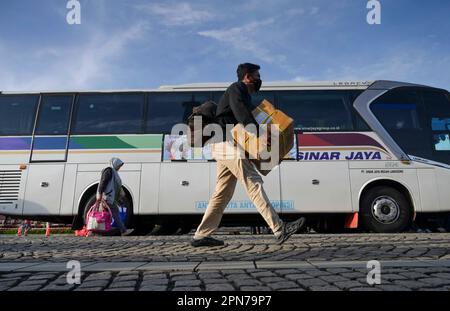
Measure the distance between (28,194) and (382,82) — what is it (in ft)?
27.4

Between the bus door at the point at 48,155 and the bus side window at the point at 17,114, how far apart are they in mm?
187

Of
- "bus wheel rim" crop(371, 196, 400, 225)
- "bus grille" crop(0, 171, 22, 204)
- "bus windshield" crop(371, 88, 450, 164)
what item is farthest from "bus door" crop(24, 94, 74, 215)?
Result: "bus windshield" crop(371, 88, 450, 164)

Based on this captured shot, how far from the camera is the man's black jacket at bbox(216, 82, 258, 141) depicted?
3.86 meters

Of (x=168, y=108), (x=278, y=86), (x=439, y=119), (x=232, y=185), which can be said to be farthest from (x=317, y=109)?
(x=232, y=185)

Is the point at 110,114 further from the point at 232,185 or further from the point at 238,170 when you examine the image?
the point at 238,170

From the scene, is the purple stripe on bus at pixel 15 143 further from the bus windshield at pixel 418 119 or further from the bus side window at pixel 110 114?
the bus windshield at pixel 418 119

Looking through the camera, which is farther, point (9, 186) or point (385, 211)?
point (9, 186)

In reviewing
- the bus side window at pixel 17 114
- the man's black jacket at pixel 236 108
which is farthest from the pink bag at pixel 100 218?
the man's black jacket at pixel 236 108

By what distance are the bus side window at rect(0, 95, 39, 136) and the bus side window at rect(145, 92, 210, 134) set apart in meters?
2.70

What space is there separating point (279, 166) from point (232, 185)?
383 cm

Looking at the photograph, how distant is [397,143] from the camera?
7910mm

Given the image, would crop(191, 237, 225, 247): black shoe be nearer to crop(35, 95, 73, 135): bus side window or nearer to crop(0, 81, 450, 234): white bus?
crop(0, 81, 450, 234): white bus

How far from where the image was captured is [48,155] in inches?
315
